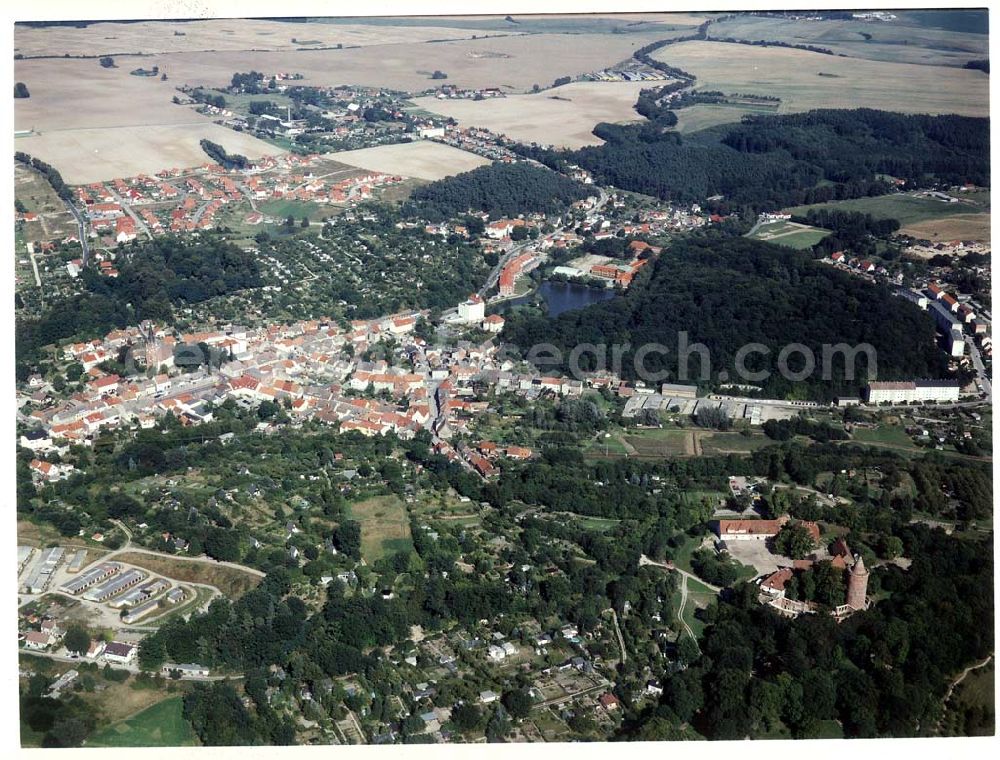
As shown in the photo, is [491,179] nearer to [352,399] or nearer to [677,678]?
[352,399]

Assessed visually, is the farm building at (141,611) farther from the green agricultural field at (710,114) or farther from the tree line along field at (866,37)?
the green agricultural field at (710,114)

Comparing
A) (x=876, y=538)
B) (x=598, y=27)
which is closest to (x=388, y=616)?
(x=876, y=538)

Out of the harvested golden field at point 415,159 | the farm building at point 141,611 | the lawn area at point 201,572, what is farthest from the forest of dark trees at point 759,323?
the farm building at point 141,611

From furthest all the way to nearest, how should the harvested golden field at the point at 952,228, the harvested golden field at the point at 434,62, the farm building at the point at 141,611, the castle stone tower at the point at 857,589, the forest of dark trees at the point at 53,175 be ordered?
the harvested golden field at the point at 434,62 < the forest of dark trees at the point at 53,175 < the harvested golden field at the point at 952,228 < the castle stone tower at the point at 857,589 < the farm building at the point at 141,611

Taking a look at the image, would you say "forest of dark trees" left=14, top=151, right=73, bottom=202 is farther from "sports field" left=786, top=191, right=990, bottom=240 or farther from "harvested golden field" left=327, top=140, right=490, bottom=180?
"sports field" left=786, top=191, right=990, bottom=240

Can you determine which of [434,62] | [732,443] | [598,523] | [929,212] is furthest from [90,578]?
[434,62]

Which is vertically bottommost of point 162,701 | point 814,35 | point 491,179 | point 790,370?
point 162,701
